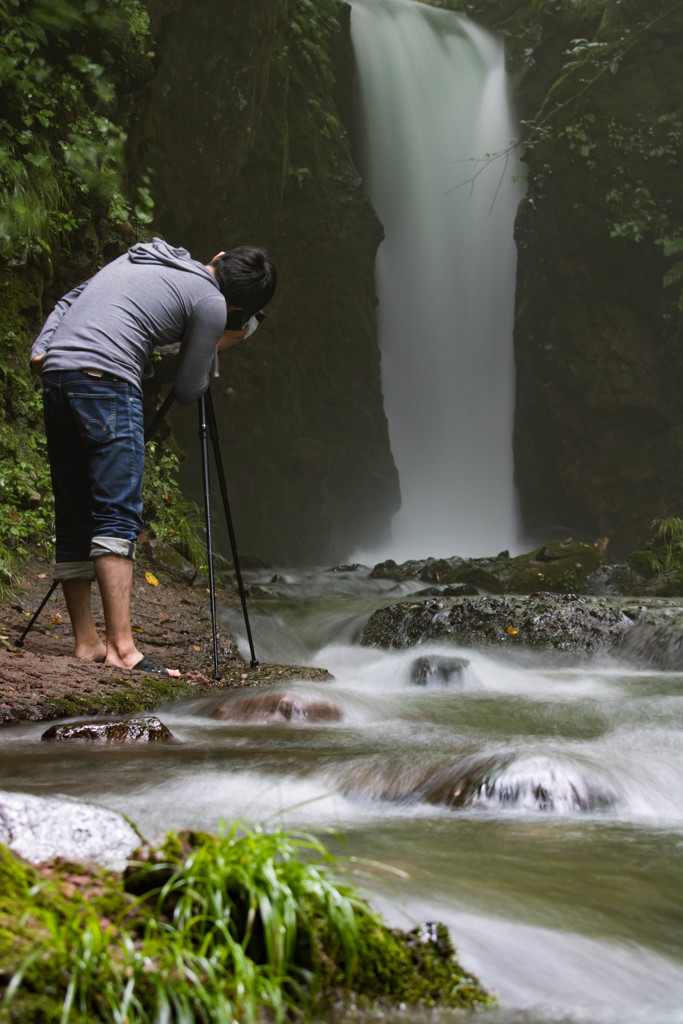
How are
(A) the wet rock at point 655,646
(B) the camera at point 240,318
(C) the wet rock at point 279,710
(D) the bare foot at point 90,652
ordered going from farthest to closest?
(A) the wet rock at point 655,646 < (D) the bare foot at point 90,652 < (B) the camera at point 240,318 < (C) the wet rock at point 279,710

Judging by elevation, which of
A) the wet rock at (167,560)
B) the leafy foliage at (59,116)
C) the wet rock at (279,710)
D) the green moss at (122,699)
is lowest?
the wet rock at (279,710)

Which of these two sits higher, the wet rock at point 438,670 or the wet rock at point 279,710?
the wet rock at point 279,710

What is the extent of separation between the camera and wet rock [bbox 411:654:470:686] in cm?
528

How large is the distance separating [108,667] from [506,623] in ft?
11.1

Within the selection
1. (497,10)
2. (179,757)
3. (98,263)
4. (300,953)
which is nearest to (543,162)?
(497,10)

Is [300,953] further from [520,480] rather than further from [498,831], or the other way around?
[520,480]

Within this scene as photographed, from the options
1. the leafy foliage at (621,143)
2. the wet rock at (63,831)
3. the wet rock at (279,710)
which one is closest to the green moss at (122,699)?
the wet rock at (279,710)

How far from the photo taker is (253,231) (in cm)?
1303

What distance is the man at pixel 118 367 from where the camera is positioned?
3.52 meters

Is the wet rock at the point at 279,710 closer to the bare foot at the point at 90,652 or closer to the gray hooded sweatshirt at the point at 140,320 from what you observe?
the bare foot at the point at 90,652

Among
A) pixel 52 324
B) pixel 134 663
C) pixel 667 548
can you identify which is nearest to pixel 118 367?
pixel 52 324

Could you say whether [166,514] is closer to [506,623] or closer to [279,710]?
[506,623]

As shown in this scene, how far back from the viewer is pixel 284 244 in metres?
14.1

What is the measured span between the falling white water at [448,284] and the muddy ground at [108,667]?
37.3 feet
